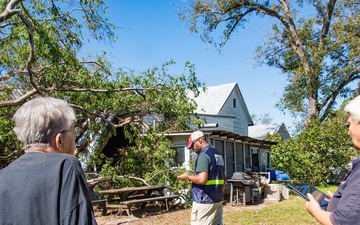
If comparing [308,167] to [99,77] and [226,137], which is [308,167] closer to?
[226,137]

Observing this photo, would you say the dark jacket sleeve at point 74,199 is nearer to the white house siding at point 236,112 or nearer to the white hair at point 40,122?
the white hair at point 40,122

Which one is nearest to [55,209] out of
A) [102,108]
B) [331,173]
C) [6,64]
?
[6,64]

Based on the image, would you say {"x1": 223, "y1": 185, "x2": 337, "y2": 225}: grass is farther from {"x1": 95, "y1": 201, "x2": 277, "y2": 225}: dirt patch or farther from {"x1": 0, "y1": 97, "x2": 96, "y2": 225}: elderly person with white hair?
{"x1": 0, "y1": 97, "x2": 96, "y2": 225}: elderly person with white hair

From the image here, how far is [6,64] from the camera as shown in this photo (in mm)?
9219

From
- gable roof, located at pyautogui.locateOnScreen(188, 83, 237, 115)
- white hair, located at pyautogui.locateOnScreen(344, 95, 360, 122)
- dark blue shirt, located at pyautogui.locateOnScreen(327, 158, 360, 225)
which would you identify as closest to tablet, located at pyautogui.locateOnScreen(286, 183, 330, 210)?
dark blue shirt, located at pyautogui.locateOnScreen(327, 158, 360, 225)

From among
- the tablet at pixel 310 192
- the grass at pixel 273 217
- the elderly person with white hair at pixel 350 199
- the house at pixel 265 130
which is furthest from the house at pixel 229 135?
the elderly person with white hair at pixel 350 199

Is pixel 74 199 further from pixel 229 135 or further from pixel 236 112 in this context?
pixel 236 112

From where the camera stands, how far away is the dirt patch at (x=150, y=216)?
10.1m

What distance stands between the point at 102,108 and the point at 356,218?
9398 millimetres

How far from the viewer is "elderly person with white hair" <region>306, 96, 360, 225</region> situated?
209 centimetres

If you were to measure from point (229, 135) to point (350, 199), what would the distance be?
44.5 ft

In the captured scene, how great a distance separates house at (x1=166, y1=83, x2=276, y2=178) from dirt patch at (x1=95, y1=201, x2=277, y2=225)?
5.76ft

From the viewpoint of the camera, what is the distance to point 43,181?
5.92 ft

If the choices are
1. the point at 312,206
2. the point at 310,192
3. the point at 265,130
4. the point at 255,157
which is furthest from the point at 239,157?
the point at 265,130
